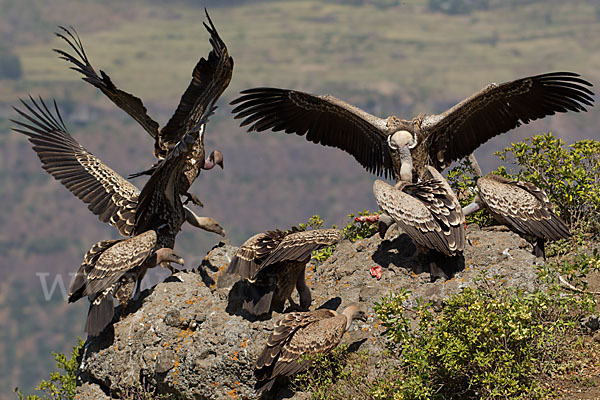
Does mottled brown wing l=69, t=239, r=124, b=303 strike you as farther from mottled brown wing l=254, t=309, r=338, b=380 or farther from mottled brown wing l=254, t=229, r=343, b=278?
mottled brown wing l=254, t=309, r=338, b=380

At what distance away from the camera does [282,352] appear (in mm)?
10547

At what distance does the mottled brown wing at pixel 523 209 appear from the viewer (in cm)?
1214

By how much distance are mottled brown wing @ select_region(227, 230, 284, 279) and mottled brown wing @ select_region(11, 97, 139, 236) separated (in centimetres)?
266

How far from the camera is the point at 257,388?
1080cm

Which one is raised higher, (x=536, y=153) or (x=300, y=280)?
(x=536, y=153)

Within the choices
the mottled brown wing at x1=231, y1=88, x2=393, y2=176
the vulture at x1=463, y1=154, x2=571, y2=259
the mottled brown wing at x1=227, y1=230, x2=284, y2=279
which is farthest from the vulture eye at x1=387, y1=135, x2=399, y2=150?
the mottled brown wing at x1=227, y1=230, x2=284, y2=279

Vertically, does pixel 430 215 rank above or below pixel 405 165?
below

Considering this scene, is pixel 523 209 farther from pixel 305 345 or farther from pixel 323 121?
pixel 323 121

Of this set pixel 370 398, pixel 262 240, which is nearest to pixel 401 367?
pixel 370 398

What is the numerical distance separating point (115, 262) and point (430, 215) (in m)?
4.64

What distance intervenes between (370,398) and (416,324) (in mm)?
1600

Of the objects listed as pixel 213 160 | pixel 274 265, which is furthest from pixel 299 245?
pixel 213 160

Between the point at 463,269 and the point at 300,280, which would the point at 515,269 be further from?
the point at 300,280

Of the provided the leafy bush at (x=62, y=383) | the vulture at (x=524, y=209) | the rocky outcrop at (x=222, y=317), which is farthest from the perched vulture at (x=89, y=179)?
the vulture at (x=524, y=209)
